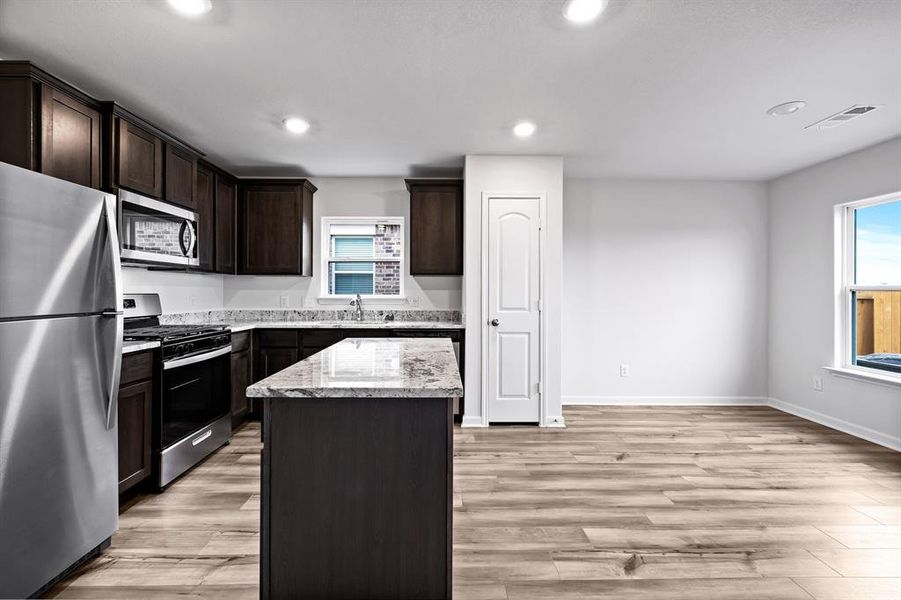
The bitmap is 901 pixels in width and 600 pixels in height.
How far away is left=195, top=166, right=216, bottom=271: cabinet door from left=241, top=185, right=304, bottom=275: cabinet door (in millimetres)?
469

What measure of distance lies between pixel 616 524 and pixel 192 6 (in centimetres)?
312

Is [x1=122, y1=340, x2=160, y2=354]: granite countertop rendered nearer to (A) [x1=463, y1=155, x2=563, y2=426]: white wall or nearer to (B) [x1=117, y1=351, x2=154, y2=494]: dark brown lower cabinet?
(B) [x1=117, y1=351, x2=154, y2=494]: dark brown lower cabinet

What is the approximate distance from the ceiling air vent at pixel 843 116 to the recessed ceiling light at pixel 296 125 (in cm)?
365

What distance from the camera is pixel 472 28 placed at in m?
2.14

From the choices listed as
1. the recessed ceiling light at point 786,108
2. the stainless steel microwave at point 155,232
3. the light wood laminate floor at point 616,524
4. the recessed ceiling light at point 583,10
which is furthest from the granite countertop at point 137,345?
the recessed ceiling light at point 786,108

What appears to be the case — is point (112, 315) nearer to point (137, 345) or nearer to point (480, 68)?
point (137, 345)

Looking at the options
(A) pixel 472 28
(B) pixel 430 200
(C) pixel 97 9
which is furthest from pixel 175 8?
(B) pixel 430 200

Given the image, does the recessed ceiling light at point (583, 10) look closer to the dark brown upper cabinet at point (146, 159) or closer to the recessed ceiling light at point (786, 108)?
the recessed ceiling light at point (786, 108)

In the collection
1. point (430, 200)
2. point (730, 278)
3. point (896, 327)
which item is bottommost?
point (896, 327)

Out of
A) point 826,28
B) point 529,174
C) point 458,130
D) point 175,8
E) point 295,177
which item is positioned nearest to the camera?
point 175,8

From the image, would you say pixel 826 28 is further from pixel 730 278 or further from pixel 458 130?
pixel 730 278

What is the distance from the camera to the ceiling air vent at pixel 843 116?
9.84 ft

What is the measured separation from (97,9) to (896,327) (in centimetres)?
568

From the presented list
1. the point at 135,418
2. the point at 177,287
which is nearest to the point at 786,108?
the point at 135,418
